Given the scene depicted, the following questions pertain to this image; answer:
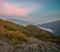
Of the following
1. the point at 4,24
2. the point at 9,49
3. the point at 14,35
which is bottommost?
the point at 9,49

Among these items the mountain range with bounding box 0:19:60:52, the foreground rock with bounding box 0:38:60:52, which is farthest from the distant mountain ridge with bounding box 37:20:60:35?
the foreground rock with bounding box 0:38:60:52

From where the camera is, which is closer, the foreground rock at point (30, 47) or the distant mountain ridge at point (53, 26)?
the foreground rock at point (30, 47)

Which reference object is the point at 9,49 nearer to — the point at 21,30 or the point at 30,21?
the point at 21,30

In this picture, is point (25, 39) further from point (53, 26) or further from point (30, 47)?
point (53, 26)

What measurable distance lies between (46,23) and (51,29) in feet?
0.84

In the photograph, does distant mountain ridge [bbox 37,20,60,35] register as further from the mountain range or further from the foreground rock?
the foreground rock

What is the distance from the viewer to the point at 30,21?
4.03 metres

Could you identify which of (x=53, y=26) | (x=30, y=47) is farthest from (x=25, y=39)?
(x=53, y=26)

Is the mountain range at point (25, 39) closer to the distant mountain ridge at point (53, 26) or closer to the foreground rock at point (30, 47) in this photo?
the foreground rock at point (30, 47)

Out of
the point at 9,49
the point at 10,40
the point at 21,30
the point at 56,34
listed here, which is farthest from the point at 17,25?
the point at 56,34

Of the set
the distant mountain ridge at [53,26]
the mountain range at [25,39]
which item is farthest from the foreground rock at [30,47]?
the distant mountain ridge at [53,26]

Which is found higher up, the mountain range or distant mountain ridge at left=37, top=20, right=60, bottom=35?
distant mountain ridge at left=37, top=20, right=60, bottom=35

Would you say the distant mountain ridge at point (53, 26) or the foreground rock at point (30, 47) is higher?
the distant mountain ridge at point (53, 26)

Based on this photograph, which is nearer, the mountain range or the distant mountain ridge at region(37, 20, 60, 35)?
the mountain range
